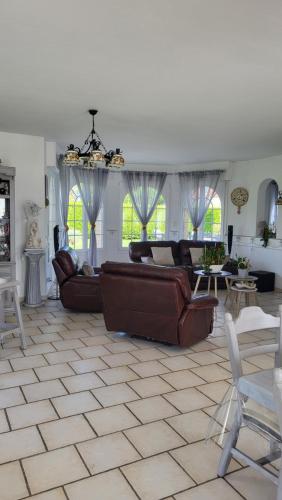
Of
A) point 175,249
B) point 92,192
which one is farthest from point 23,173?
point 175,249

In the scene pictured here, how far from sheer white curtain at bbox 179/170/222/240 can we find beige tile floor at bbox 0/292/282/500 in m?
4.70

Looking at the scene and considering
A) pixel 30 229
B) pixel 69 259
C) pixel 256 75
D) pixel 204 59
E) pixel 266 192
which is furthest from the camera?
pixel 266 192

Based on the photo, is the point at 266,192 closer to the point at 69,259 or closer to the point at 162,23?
the point at 69,259

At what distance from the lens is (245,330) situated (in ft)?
7.09

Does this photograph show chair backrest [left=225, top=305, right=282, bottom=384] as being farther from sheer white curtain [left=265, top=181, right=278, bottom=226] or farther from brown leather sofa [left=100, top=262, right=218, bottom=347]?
sheer white curtain [left=265, top=181, right=278, bottom=226]

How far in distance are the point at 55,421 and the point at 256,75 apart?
316cm

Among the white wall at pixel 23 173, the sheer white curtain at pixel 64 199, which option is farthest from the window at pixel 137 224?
→ the white wall at pixel 23 173

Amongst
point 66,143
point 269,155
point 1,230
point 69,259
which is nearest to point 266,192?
point 269,155

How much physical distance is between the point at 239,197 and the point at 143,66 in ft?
18.4

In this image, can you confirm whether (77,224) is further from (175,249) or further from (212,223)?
(212,223)

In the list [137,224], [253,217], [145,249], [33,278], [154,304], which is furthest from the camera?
[137,224]

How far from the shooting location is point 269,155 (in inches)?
293

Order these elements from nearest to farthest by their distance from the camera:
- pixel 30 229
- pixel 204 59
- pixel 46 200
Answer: pixel 204 59 → pixel 30 229 → pixel 46 200

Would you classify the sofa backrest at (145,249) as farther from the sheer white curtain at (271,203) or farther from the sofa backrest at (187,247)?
the sheer white curtain at (271,203)
